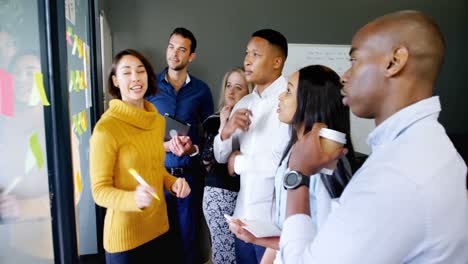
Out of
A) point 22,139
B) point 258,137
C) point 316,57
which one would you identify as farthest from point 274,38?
point 316,57

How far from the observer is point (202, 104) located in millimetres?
2574

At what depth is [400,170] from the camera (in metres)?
0.62

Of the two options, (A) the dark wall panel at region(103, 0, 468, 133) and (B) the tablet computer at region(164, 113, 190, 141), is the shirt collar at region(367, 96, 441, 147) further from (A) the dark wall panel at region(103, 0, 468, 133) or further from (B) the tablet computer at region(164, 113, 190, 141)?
(A) the dark wall panel at region(103, 0, 468, 133)

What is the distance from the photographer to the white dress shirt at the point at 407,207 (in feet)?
2.00

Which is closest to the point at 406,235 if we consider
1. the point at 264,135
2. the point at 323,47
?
the point at 264,135

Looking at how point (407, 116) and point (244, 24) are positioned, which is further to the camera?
point (244, 24)

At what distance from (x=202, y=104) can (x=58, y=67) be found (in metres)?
1.27

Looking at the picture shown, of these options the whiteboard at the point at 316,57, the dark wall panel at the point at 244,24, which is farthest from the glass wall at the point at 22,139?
the whiteboard at the point at 316,57

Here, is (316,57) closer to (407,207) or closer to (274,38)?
(274,38)

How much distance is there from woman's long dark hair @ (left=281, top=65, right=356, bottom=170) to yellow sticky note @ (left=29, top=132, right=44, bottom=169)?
3.03 ft

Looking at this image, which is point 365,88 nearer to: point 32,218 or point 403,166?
point 403,166

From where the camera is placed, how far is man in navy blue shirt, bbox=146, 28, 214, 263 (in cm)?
236

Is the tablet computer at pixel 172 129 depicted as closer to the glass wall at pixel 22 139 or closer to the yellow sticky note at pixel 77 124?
the yellow sticky note at pixel 77 124

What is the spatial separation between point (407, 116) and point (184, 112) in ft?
6.22
